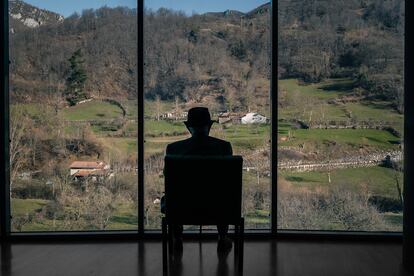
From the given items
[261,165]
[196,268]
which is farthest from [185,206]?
[261,165]

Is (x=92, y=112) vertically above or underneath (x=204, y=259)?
above

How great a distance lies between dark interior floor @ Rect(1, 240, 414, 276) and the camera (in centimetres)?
463

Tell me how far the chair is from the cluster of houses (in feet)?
5.31

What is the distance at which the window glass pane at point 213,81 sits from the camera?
588 centimetres

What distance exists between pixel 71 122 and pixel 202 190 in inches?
80.9

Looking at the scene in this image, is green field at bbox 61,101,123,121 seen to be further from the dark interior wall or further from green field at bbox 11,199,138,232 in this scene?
the dark interior wall

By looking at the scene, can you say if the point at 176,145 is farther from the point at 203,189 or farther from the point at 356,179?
the point at 356,179

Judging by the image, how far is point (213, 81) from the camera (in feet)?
19.6

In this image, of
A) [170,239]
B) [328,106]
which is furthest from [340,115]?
[170,239]

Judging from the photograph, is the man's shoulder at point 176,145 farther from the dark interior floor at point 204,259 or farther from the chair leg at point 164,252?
the dark interior floor at point 204,259

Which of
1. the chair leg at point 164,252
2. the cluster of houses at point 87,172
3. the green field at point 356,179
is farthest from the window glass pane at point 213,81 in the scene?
the chair leg at point 164,252

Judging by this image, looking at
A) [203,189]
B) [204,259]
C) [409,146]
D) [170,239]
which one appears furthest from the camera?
[204,259]

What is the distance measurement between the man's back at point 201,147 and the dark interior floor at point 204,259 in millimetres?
904

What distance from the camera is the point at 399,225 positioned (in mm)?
5773
